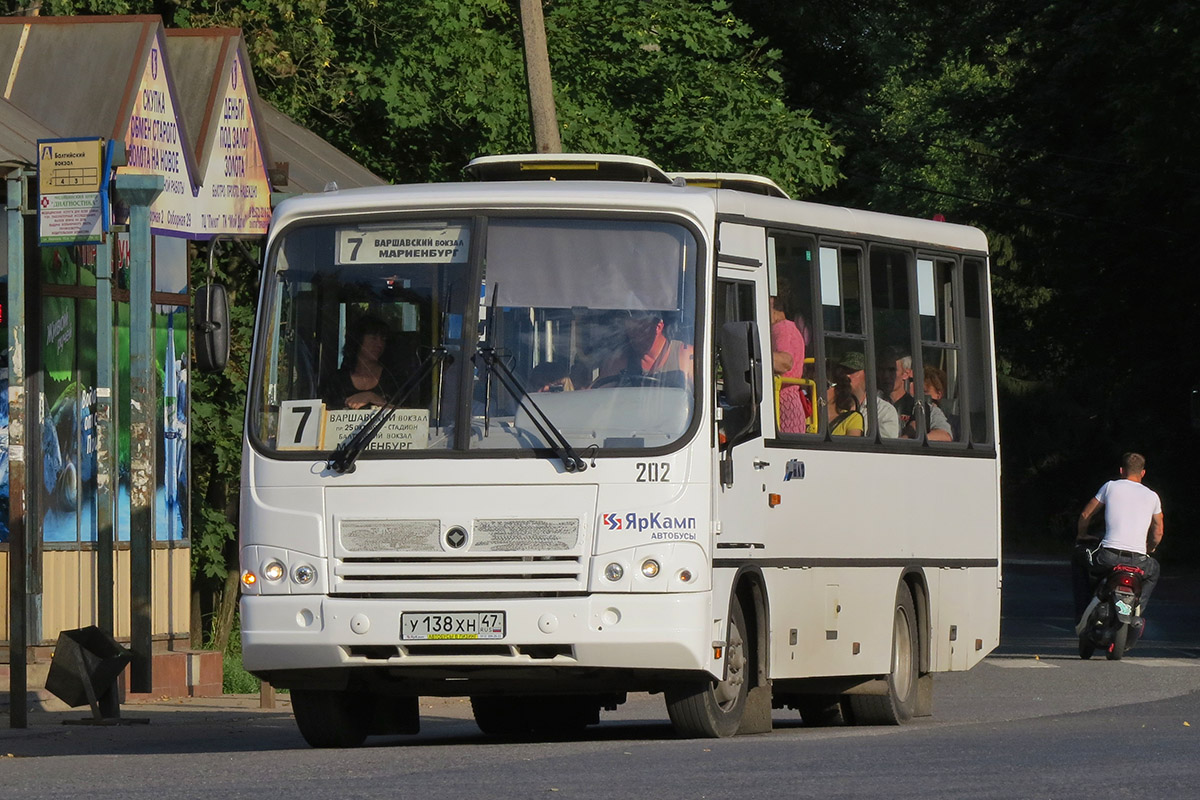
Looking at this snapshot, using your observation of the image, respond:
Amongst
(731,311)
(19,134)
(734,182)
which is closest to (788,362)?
(731,311)

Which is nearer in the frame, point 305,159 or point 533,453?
point 533,453

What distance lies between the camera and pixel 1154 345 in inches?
1534

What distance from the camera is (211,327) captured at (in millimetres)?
12055

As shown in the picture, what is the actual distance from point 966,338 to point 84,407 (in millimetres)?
5867

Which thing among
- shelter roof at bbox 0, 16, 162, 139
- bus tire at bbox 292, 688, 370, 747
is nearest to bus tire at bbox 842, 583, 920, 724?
bus tire at bbox 292, 688, 370, 747

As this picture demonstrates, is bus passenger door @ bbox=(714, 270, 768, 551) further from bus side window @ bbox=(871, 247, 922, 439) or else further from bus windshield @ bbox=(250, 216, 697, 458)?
bus side window @ bbox=(871, 247, 922, 439)

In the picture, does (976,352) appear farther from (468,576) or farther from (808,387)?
(468,576)

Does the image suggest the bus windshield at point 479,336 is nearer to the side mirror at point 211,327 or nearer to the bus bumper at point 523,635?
the side mirror at point 211,327

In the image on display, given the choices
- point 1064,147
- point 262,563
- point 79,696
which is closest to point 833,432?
point 262,563

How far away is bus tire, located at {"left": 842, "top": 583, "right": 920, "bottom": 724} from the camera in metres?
14.6

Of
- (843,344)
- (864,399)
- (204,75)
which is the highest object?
(204,75)

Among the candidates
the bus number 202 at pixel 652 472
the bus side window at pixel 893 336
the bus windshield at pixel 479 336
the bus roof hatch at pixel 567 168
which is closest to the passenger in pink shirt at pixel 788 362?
the bus roof hatch at pixel 567 168

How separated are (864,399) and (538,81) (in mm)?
8739

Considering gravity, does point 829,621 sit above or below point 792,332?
below
